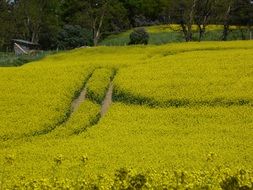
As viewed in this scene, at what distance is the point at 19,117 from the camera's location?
21203 millimetres

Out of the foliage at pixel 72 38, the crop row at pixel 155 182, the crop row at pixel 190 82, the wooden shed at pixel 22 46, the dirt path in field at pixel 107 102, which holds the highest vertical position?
the crop row at pixel 155 182

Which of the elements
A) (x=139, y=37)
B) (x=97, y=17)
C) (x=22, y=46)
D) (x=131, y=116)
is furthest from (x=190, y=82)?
(x=97, y=17)

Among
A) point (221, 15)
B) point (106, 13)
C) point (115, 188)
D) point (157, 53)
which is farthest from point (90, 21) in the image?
point (115, 188)

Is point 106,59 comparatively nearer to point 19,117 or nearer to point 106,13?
point 19,117

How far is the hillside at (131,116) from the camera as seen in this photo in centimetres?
1648

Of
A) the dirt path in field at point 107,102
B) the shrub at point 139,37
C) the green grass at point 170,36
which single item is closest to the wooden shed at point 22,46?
the green grass at point 170,36

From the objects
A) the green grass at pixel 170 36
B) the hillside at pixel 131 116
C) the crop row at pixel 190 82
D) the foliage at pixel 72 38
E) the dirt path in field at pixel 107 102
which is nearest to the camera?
the hillside at pixel 131 116

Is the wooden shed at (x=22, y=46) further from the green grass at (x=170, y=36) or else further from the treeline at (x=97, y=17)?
the green grass at (x=170, y=36)

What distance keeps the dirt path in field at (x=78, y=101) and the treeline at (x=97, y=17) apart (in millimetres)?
26559

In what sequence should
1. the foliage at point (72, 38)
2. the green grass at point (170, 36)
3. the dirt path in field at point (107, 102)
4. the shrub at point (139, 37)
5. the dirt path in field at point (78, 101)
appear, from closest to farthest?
the dirt path in field at point (107, 102) < the dirt path in field at point (78, 101) < the shrub at point (139, 37) < the green grass at point (170, 36) < the foliage at point (72, 38)

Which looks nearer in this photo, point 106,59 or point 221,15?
point 106,59

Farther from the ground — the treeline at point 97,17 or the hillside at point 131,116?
the hillside at point 131,116

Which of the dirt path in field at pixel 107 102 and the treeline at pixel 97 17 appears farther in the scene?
the treeline at pixel 97 17

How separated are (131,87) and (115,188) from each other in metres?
14.3
